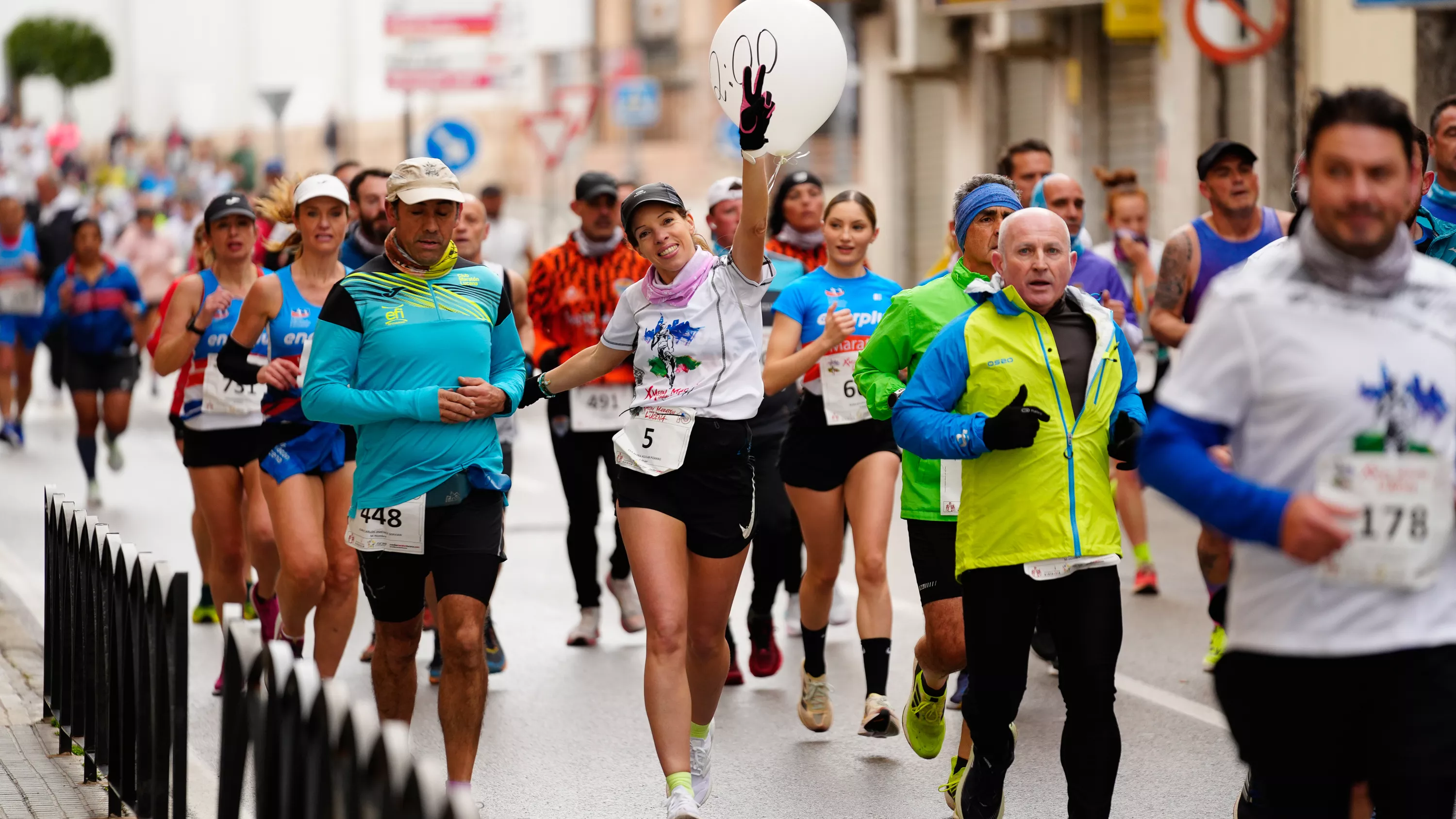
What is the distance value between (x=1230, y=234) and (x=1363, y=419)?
188 inches

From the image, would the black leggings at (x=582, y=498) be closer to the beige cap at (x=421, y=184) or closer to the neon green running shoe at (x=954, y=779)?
the beige cap at (x=421, y=184)

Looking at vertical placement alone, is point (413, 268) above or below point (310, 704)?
above

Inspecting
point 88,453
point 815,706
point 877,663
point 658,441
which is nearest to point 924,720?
point 877,663

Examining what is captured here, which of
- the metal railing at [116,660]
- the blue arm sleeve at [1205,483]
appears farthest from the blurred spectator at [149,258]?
the blue arm sleeve at [1205,483]

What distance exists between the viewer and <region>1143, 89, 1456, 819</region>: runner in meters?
3.82

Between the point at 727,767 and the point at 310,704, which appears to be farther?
the point at 727,767

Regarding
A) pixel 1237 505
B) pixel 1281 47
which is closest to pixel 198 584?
pixel 1237 505

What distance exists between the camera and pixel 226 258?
894 cm

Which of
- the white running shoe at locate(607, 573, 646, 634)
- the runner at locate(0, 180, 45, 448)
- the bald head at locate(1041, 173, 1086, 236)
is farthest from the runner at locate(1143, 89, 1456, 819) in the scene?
the runner at locate(0, 180, 45, 448)

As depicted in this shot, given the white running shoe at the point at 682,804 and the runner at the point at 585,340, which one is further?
the runner at the point at 585,340

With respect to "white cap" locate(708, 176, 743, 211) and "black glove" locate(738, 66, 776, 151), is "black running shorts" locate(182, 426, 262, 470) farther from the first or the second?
"black glove" locate(738, 66, 776, 151)

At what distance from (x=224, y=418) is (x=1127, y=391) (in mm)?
4224

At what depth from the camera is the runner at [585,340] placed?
962cm

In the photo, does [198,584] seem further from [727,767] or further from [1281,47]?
[1281,47]
